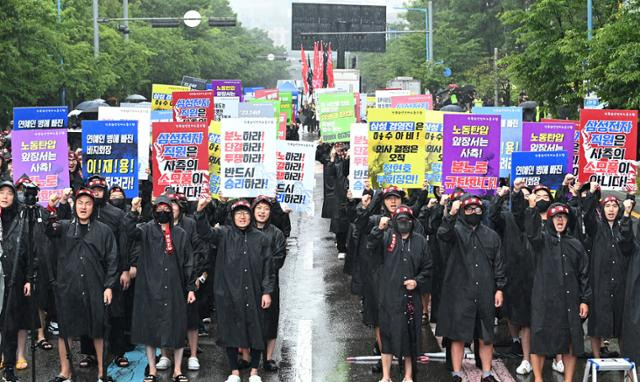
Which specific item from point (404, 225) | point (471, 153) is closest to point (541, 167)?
point (471, 153)

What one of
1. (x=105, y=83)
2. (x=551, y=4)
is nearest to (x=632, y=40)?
(x=551, y=4)

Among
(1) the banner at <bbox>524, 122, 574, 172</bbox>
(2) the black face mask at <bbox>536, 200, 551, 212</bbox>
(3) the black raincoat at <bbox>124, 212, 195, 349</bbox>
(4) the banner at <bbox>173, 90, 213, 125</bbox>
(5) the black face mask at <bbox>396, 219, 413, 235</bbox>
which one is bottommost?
(3) the black raincoat at <bbox>124, 212, 195, 349</bbox>

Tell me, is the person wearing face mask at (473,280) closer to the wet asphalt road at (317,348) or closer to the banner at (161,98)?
the wet asphalt road at (317,348)

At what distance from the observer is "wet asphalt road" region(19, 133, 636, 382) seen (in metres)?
10.9

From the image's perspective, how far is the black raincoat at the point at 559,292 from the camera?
1005cm

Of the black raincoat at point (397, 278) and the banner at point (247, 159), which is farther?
the banner at point (247, 159)

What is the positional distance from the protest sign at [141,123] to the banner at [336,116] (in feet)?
15.8

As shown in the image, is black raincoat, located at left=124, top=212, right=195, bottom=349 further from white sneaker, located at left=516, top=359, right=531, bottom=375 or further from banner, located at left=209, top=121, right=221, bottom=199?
white sneaker, located at left=516, top=359, right=531, bottom=375

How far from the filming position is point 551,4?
88.5 ft

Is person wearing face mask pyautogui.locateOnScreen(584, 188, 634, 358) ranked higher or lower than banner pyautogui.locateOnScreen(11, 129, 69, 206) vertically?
lower

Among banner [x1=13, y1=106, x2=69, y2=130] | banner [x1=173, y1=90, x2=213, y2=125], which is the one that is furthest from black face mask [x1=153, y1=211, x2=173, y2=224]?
banner [x1=173, y1=90, x2=213, y2=125]

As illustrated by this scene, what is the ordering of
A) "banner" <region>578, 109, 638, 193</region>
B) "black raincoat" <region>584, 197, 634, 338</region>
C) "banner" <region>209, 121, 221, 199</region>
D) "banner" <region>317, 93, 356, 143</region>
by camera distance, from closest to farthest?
"black raincoat" <region>584, 197, 634, 338</region>, "banner" <region>578, 109, 638, 193</region>, "banner" <region>209, 121, 221, 199</region>, "banner" <region>317, 93, 356, 143</region>

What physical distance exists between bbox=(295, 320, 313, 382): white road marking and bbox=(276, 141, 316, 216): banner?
1.27 metres

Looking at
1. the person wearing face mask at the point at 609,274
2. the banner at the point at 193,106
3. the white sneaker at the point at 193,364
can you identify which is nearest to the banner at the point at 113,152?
the white sneaker at the point at 193,364
